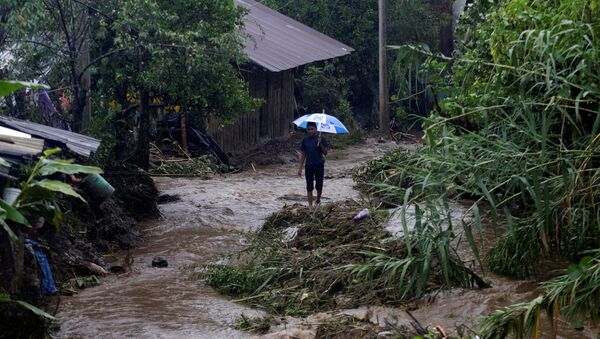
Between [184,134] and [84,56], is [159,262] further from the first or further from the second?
[184,134]

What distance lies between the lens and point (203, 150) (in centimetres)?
1819

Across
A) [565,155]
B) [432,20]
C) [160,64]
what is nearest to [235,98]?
[160,64]

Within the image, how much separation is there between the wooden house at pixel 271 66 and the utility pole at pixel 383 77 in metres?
1.14

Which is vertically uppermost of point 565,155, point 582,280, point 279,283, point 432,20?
point 432,20

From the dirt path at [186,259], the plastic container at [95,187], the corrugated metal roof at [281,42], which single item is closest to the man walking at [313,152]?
the dirt path at [186,259]

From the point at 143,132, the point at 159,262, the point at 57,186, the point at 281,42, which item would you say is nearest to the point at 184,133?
the point at 143,132

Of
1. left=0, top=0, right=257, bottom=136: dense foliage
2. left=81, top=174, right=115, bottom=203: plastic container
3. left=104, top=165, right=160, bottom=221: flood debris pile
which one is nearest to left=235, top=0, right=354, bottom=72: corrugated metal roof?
left=0, top=0, right=257, bottom=136: dense foliage

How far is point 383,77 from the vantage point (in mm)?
23562

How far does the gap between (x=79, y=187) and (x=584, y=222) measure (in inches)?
233

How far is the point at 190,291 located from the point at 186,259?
59.4 inches

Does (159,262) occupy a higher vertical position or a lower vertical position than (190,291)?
higher

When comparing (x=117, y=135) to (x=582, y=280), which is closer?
(x=582, y=280)

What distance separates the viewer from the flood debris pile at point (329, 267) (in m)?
8.41

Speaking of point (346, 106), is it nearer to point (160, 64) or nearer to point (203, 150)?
point (203, 150)
